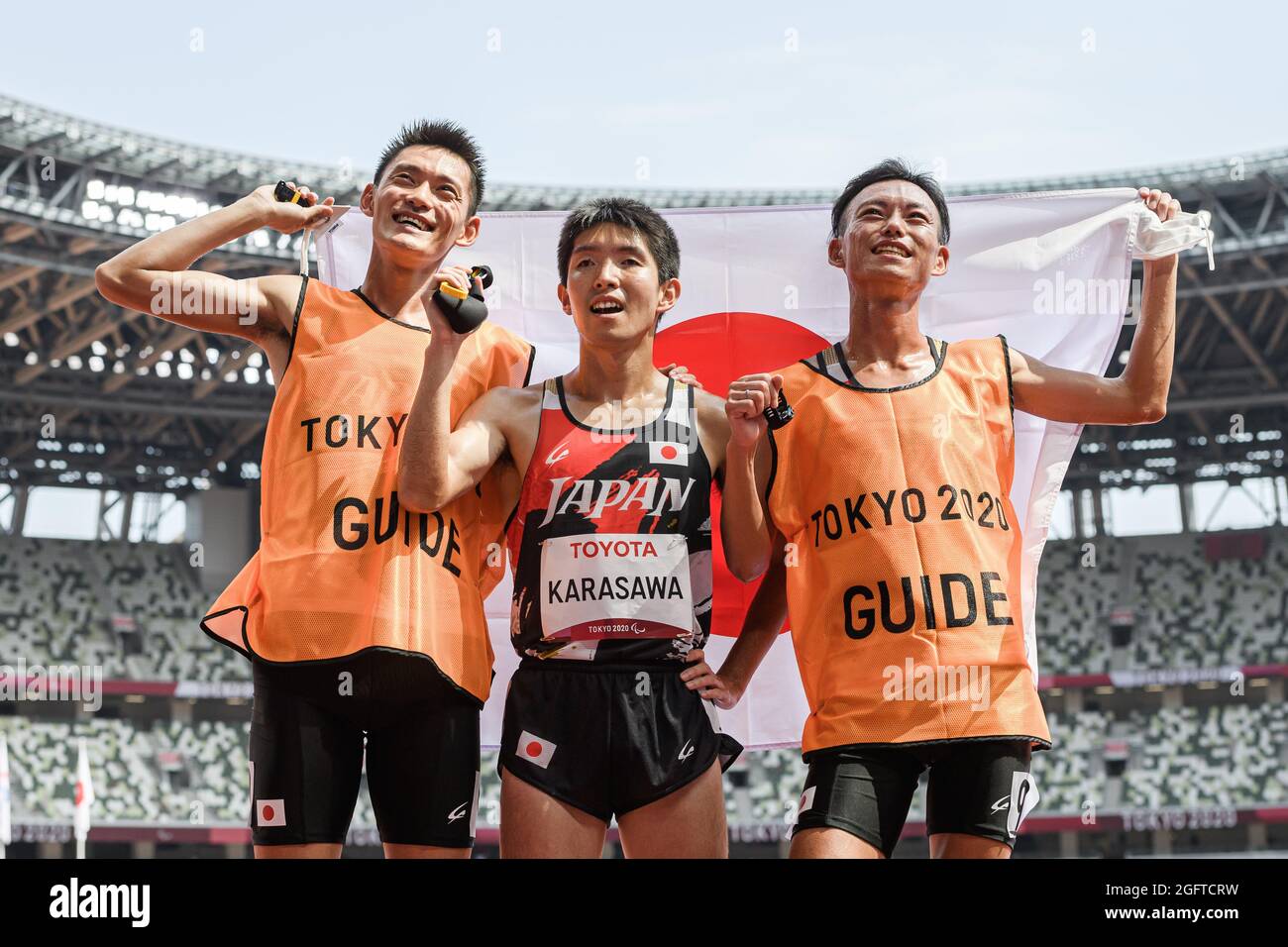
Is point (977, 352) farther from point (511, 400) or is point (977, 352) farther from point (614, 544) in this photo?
point (511, 400)

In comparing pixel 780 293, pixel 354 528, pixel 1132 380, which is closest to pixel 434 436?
pixel 354 528

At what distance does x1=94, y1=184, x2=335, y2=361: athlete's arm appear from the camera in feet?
12.8

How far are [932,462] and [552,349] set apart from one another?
2.39 metres

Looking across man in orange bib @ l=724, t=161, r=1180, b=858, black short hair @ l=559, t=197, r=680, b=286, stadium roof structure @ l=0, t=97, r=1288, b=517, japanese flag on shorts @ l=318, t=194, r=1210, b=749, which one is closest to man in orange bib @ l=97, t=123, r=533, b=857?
black short hair @ l=559, t=197, r=680, b=286

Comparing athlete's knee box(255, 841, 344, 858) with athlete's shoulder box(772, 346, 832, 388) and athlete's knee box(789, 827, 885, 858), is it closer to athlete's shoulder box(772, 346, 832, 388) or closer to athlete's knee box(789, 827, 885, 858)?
athlete's knee box(789, 827, 885, 858)

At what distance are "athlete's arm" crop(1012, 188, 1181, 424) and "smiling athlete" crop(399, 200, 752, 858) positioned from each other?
1.02 metres

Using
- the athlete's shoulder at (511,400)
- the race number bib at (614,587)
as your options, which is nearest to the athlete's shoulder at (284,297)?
the athlete's shoulder at (511,400)

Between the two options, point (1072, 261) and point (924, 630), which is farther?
point (1072, 261)

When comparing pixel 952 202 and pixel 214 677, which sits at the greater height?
pixel 952 202

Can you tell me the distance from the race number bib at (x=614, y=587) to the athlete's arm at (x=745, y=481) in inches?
7.2

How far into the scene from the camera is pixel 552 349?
5734 mm
